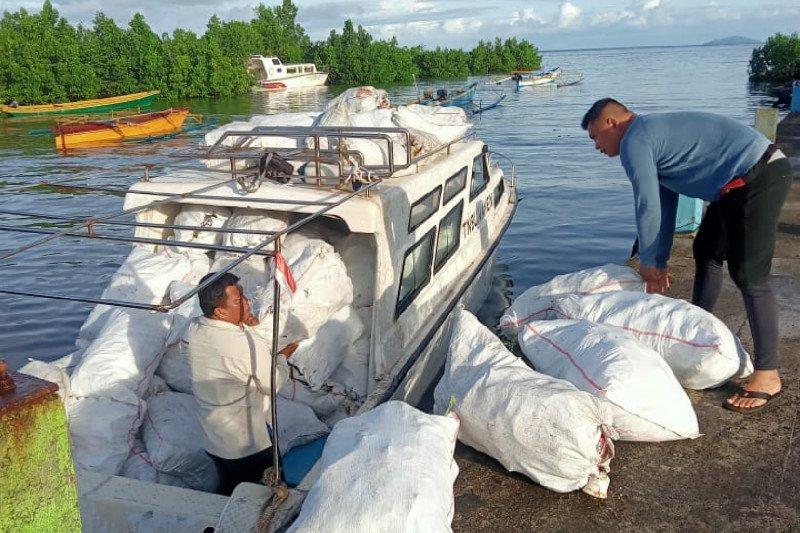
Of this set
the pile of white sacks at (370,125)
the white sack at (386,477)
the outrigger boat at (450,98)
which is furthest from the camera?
the outrigger boat at (450,98)

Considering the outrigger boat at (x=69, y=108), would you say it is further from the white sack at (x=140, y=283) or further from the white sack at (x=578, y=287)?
the white sack at (x=578, y=287)

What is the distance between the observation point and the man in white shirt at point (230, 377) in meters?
3.62

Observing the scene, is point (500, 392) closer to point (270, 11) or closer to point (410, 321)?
point (410, 321)

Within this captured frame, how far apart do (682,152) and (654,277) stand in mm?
825

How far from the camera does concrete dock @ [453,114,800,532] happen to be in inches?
122

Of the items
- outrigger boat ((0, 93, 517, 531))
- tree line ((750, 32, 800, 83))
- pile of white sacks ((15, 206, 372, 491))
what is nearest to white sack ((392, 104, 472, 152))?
outrigger boat ((0, 93, 517, 531))

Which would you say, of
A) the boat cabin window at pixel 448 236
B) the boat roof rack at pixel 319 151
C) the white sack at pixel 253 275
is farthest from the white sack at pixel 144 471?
the boat cabin window at pixel 448 236

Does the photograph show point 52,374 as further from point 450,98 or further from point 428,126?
point 450,98

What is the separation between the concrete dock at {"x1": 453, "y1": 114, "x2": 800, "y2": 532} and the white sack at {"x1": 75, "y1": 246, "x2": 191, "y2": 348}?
3287 mm

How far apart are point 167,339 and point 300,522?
320 cm

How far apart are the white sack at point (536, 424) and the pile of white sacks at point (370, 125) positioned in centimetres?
311

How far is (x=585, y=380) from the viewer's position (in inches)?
142

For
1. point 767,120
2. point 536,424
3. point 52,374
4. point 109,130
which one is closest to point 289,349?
point 52,374

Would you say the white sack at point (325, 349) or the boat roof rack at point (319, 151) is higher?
the boat roof rack at point (319, 151)
